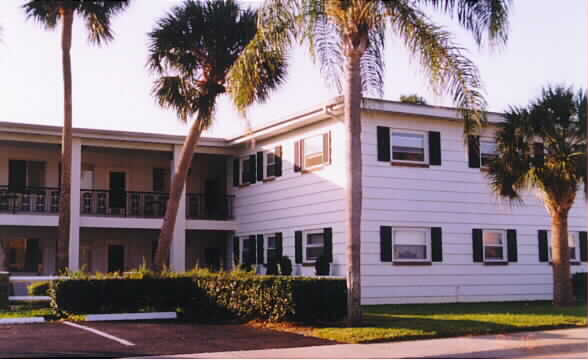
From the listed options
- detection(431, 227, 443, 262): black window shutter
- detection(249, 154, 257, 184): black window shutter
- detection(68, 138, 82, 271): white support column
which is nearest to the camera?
detection(431, 227, 443, 262): black window shutter

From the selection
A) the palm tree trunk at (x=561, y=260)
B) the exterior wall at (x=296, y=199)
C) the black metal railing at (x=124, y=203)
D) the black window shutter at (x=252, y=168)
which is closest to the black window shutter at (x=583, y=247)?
the palm tree trunk at (x=561, y=260)

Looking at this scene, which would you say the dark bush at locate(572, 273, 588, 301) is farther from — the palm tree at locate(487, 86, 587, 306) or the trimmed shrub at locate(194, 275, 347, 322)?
the trimmed shrub at locate(194, 275, 347, 322)

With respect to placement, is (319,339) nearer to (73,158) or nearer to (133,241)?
(73,158)

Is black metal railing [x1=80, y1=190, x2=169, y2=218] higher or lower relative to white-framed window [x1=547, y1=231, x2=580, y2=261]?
higher

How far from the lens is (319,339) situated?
13727mm

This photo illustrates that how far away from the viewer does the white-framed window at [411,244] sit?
22.6 metres


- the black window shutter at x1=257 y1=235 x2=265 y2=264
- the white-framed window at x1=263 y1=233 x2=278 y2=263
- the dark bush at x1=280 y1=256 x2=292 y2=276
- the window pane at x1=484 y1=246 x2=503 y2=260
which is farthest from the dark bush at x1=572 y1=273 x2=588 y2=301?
the black window shutter at x1=257 y1=235 x2=265 y2=264

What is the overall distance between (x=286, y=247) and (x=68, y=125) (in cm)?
787

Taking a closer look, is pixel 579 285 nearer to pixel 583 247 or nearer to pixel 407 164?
pixel 583 247

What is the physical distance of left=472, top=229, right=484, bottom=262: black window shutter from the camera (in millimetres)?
23578

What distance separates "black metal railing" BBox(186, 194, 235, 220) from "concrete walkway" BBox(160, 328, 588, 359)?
1614cm

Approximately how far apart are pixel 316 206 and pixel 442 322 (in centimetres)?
826

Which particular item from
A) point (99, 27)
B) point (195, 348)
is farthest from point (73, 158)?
point (195, 348)

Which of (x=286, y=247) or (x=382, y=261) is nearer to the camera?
(x=382, y=261)
